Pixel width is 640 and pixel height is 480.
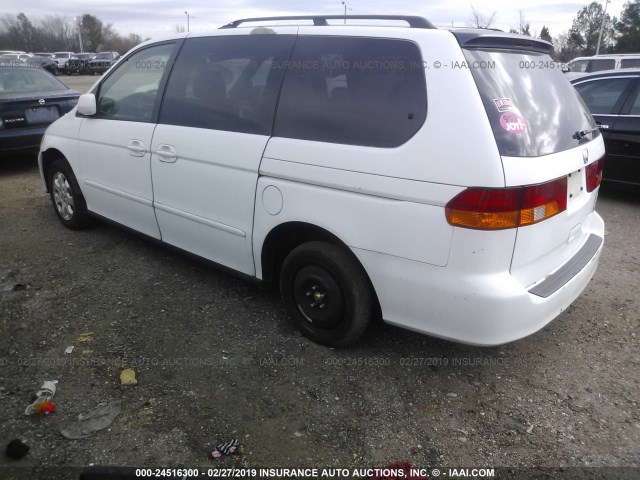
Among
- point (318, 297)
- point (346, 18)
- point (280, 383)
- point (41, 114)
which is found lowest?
point (280, 383)

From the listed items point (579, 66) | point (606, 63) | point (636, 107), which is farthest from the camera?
point (579, 66)

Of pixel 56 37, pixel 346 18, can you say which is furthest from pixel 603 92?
pixel 56 37

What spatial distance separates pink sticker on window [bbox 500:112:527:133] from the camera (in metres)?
2.38

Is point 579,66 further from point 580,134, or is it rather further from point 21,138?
point 21,138

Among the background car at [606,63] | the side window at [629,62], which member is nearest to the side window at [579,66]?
the background car at [606,63]

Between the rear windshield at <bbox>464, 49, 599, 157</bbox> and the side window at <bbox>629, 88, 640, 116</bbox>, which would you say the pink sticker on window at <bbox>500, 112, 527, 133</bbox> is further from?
the side window at <bbox>629, 88, 640, 116</bbox>

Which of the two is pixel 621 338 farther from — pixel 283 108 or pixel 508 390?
pixel 283 108

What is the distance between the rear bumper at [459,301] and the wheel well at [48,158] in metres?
3.62

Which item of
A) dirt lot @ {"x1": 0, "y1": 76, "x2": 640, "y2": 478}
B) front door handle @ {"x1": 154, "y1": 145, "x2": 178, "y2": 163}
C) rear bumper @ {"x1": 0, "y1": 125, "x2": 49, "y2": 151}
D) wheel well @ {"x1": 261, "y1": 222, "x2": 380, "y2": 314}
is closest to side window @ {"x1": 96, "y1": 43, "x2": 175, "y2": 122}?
front door handle @ {"x1": 154, "y1": 145, "x2": 178, "y2": 163}

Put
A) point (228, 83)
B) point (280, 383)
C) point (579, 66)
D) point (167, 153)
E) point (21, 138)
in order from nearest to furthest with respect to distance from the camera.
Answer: point (280, 383)
point (228, 83)
point (167, 153)
point (21, 138)
point (579, 66)

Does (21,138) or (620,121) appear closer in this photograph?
(620,121)

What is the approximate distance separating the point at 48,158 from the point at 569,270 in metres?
4.74

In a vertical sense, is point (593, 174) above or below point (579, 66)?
below

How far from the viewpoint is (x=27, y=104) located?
7.17 m
